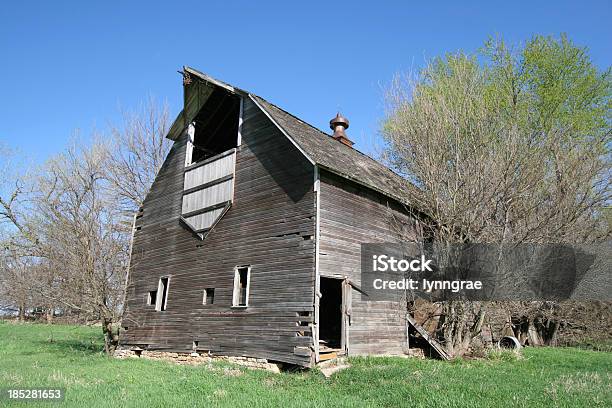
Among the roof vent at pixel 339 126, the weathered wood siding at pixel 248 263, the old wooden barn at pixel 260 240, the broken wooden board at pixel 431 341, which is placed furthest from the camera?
the roof vent at pixel 339 126

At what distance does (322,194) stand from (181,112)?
26.9ft

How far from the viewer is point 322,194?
12.2 m

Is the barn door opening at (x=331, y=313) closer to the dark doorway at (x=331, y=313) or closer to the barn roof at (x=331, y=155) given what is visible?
the dark doorway at (x=331, y=313)

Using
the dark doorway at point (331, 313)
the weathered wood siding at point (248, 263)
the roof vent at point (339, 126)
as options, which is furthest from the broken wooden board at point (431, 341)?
the roof vent at point (339, 126)

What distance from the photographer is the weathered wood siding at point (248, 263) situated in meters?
11.6

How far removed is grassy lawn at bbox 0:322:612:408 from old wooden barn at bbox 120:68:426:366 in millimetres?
1237

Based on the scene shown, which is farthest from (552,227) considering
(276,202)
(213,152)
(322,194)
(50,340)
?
(50,340)

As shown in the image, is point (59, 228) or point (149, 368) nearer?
point (149, 368)

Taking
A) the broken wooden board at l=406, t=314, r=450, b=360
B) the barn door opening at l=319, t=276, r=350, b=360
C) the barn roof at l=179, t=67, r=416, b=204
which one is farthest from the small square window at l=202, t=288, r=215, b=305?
the broken wooden board at l=406, t=314, r=450, b=360

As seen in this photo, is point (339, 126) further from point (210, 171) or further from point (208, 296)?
point (208, 296)

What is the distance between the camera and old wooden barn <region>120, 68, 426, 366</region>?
11.8 meters

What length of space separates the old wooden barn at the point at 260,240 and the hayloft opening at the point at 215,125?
0.06 m

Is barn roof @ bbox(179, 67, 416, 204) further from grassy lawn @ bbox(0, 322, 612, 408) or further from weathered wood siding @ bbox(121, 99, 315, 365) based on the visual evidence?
grassy lawn @ bbox(0, 322, 612, 408)

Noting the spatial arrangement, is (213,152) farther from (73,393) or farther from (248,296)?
(73,393)
